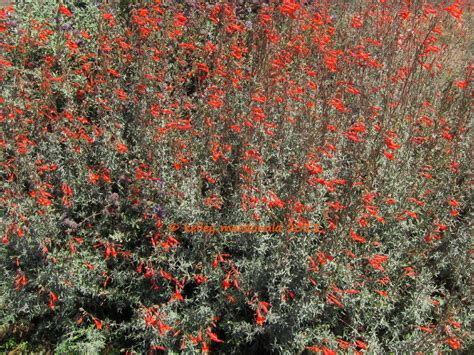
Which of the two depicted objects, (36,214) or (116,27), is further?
(116,27)

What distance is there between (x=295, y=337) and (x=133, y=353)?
1.10 m

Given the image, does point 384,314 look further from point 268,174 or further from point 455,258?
point 268,174

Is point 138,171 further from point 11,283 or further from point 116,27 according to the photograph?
point 116,27

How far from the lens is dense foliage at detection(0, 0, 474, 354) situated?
2803mm

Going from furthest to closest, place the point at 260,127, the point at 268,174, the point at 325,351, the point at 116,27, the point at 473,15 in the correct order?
the point at 473,15 → the point at 116,27 → the point at 268,174 → the point at 260,127 → the point at 325,351

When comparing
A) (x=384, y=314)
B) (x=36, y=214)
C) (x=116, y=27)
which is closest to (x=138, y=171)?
(x=36, y=214)

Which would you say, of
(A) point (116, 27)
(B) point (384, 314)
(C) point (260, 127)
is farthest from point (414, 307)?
(A) point (116, 27)

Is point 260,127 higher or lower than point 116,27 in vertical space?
lower

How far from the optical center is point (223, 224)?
3.04 metres

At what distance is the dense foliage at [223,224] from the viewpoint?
2803 mm

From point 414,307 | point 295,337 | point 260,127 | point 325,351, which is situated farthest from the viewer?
point 260,127

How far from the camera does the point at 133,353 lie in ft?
9.49

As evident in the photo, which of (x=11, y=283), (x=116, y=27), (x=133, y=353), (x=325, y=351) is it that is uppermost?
(x=116, y=27)

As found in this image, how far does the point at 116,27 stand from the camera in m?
3.96
